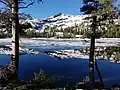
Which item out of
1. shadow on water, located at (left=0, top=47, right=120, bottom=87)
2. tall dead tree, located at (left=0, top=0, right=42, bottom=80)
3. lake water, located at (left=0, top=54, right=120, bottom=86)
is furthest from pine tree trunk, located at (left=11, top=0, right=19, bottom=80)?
lake water, located at (left=0, top=54, right=120, bottom=86)

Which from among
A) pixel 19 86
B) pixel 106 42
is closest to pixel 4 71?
pixel 19 86

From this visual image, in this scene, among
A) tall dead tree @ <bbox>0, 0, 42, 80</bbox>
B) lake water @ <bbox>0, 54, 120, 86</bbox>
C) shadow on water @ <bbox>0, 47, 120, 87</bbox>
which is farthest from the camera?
lake water @ <bbox>0, 54, 120, 86</bbox>

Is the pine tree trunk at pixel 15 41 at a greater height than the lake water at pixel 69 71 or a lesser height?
greater

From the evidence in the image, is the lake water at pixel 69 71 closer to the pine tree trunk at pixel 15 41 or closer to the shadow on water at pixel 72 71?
the shadow on water at pixel 72 71

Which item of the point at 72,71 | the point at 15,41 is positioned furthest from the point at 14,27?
the point at 72,71

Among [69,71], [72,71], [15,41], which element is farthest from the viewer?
[69,71]

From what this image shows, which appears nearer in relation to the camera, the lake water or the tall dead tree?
the tall dead tree

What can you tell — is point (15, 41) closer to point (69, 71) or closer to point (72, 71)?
point (72, 71)

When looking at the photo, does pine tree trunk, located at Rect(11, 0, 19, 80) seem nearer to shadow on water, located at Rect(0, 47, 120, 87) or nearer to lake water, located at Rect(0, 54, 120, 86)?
shadow on water, located at Rect(0, 47, 120, 87)

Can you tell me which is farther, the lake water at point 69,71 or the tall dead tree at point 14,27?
the lake water at point 69,71

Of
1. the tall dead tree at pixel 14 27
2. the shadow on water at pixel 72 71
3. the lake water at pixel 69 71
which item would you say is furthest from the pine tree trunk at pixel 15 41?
the lake water at pixel 69 71

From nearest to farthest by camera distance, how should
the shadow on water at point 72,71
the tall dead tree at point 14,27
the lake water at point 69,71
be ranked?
the tall dead tree at point 14,27, the shadow on water at point 72,71, the lake water at point 69,71

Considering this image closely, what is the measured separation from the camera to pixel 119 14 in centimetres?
1706

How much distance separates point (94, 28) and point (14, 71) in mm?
18701
